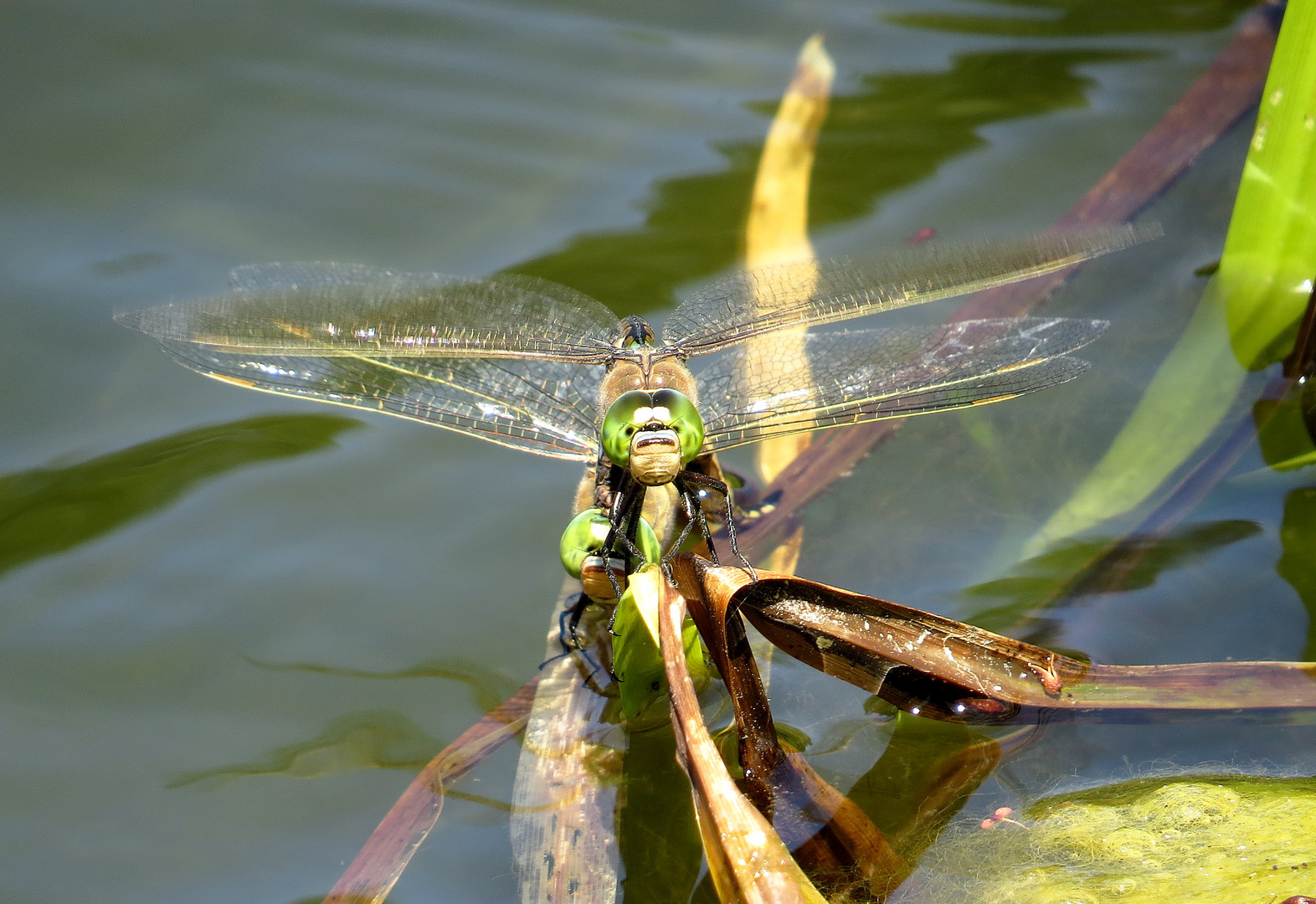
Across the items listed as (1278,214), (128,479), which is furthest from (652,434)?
(1278,214)

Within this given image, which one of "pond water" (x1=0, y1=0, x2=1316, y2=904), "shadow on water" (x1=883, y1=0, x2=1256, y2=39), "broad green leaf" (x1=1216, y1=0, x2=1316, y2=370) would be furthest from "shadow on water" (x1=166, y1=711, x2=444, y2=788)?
"shadow on water" (x1=883, y1=0, x2=1256, y2=39)

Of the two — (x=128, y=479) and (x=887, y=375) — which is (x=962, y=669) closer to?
(x=887, y=375)

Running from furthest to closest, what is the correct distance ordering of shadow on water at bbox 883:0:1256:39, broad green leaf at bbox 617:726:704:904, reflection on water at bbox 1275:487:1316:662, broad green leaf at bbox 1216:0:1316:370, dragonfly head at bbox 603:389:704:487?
shadow on water at bbox 883:0:1256:39 < broad green leaf at bbox 1216:0:1316:370 < reflection on water at bbox 1275:487:1316:662 < dragonfly head at bbox 603:389:704:487 < broad green leaf at bbox 617:726:704:904

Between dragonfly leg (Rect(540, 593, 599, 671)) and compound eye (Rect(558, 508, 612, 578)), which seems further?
dragonfly leg (Rect(540, 593, 599, 671))

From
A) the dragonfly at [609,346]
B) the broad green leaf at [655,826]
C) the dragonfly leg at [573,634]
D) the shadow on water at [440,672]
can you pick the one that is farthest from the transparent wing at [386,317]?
the broad green leaf at [655,826]

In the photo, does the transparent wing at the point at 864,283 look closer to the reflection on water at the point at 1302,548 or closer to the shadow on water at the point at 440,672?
the reflection on water at the point at 1302,548

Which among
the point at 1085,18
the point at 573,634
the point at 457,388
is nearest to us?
the point at 573,634

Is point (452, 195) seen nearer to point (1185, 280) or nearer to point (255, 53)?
point (255, 53)

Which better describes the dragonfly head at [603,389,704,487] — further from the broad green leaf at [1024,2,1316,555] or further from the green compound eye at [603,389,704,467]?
the broad green leaf at [1024,2,1316,555]
